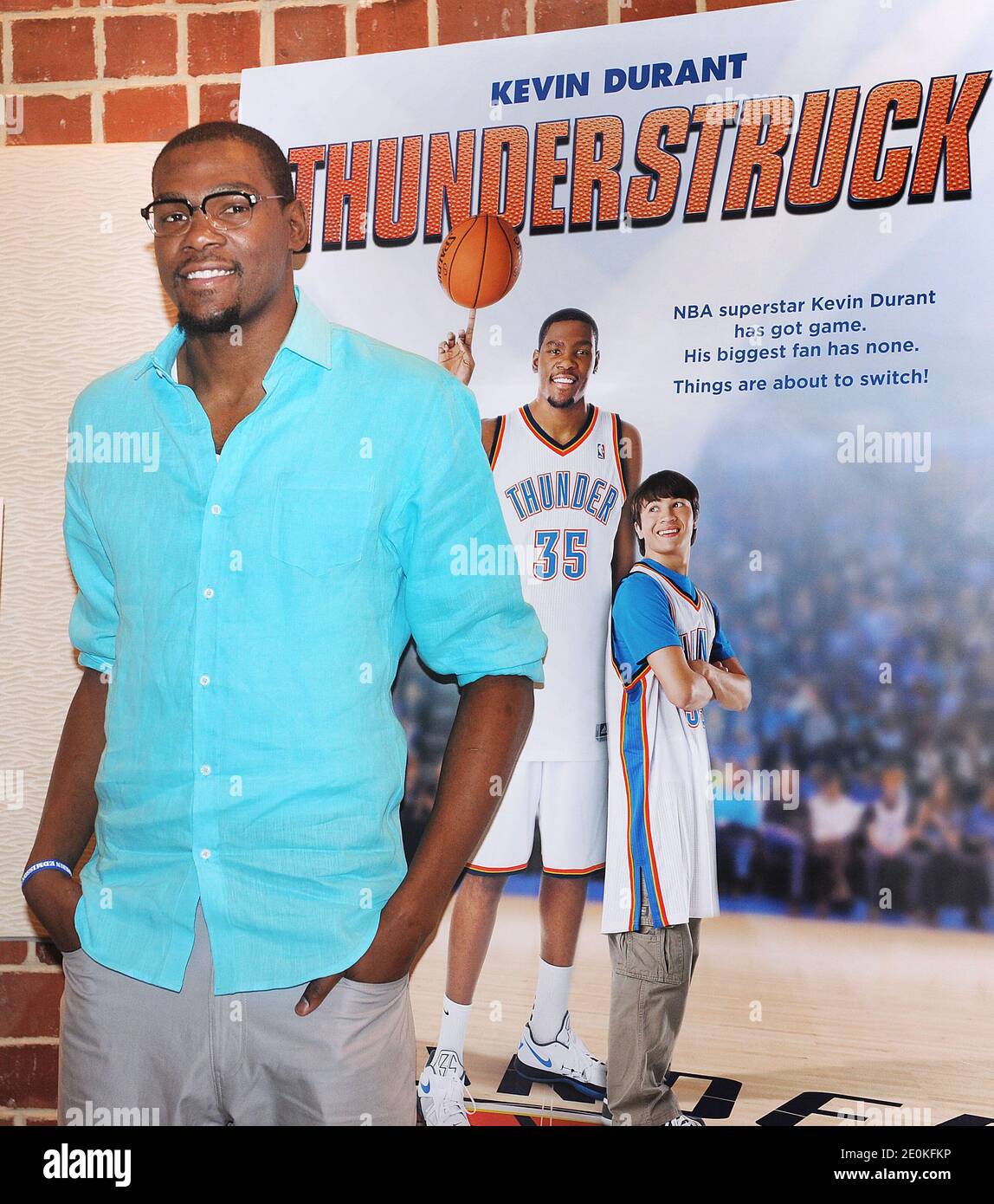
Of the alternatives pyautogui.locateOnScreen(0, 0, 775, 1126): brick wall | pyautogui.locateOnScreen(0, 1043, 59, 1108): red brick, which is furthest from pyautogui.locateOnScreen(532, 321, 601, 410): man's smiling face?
pyautogui.locateOnScreen(0, 1043, 59, 1108): red brick

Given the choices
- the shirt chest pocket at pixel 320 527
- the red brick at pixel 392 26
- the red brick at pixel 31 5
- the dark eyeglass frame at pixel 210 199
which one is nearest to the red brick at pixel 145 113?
the red brick at pixel 31 5

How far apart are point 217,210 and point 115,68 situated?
3.07ft

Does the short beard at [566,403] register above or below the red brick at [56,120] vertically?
below

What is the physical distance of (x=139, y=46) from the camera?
219cm

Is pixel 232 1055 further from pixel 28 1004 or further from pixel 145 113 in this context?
pixel 145 113

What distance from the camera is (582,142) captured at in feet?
6.35

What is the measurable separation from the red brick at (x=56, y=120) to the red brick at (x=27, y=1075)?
1.81 metres

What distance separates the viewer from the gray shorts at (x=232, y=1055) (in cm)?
135

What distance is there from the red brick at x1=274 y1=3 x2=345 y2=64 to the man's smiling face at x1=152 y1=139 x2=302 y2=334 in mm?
726

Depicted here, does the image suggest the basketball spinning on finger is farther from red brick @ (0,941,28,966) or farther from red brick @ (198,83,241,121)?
red brick @ (0,941,28,966)

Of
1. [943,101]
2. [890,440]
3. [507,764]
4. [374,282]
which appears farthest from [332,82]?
[507,764]

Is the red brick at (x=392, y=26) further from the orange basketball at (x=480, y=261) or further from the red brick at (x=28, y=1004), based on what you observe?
the red brick at (x=28, y=1004)

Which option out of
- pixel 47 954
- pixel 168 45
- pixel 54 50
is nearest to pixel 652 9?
pixel 168 45
